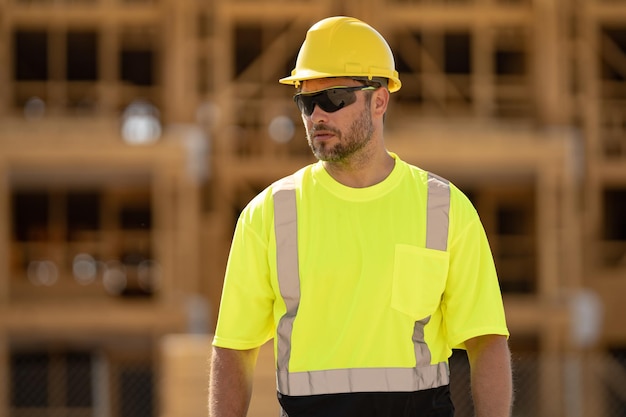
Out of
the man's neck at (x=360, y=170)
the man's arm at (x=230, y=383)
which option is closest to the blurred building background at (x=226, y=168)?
the man's arm at (x=230, y=383)

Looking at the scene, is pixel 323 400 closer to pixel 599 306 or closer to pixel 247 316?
pixel 247 316

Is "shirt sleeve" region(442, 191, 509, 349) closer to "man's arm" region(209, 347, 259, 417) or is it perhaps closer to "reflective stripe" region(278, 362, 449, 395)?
"reflective stripe" region(278, 362, 449, 395)

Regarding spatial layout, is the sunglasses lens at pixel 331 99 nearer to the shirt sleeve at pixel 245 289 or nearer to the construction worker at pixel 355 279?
the construction worker at pixel 355 279

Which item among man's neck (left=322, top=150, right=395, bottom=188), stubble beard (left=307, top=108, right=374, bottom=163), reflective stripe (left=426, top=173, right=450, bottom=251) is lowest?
reflective stripe (left=426, top=173, right=450, bottom=251)

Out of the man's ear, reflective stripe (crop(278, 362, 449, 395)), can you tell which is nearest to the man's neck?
the man's ear

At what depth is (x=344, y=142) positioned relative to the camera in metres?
2.98

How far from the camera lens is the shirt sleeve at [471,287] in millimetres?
3004

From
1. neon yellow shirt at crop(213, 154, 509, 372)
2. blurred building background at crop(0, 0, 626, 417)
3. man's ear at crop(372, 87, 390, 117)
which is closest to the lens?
neon yellow shirt at crop(213, 154, 509, 372)

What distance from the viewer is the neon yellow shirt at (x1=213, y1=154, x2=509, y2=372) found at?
2.94 metres

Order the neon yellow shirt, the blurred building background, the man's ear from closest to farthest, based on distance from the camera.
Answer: the neon yellow shirt → the man's ear → the blurred building background

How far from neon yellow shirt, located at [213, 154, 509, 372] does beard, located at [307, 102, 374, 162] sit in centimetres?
10

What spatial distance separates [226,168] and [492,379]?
71.5 ft

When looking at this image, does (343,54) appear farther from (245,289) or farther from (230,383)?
(230,383)

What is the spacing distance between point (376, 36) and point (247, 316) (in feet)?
2.71
